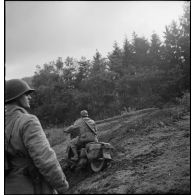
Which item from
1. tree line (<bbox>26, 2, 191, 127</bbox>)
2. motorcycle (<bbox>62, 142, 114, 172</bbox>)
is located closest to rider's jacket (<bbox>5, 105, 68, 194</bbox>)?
motorcycle (<bbox>62, 142, 114, 172</bbox>)

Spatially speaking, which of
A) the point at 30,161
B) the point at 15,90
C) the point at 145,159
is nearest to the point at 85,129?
the point at 145,159

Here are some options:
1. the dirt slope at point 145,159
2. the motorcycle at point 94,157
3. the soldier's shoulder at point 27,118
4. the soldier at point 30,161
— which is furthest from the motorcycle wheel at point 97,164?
the soldier's shoulder at point 27,118

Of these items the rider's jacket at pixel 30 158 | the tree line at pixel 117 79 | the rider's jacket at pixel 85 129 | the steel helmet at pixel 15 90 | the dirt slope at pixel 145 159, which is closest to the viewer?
the rider's jacket at pixel 30 158

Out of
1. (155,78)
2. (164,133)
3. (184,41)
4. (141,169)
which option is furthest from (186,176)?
(184,41)

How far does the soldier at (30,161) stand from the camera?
2.81 m

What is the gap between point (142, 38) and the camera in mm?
29859

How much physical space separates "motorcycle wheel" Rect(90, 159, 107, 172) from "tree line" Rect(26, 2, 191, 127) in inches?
185

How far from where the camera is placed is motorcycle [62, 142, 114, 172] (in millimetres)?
6908

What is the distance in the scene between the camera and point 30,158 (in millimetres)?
2914

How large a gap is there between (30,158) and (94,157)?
4.16 metres

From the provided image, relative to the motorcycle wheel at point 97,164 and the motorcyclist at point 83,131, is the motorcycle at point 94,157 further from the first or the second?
the motorcyclist at point 83,131

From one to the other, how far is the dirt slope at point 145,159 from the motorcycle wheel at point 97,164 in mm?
122

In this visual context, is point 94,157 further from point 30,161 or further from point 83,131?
point 30,161
